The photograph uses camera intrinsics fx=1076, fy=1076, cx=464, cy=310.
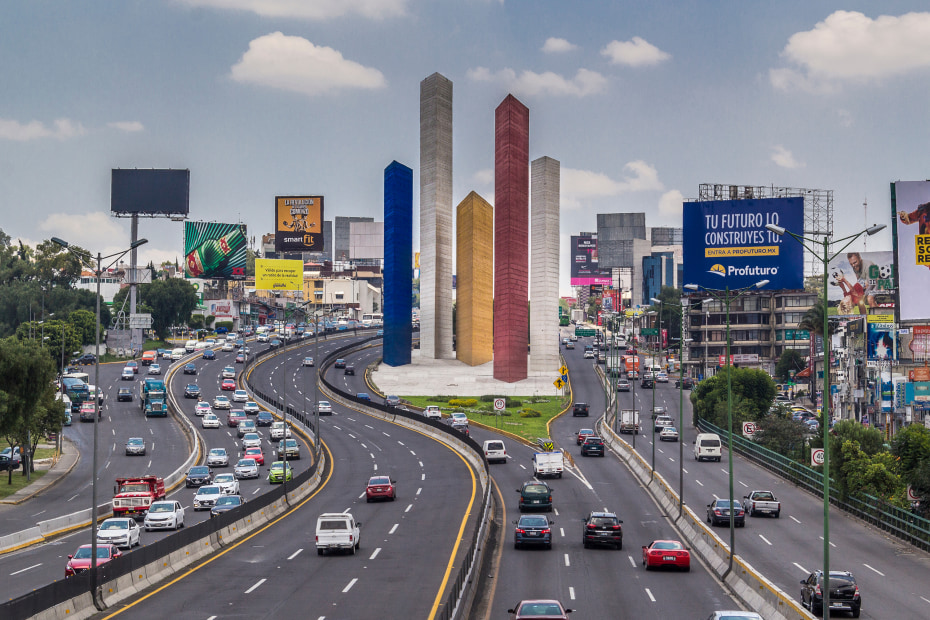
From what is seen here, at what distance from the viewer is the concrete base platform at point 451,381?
123 metres

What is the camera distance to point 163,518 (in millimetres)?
48531

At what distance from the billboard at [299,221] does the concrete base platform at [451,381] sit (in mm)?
53065

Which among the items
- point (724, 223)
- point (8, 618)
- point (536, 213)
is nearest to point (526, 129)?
point (536, 213)

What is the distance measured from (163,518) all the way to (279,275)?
13058cm

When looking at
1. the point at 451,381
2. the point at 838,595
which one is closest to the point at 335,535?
the point at 838,595

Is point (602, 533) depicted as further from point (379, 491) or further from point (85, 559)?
point (85, 559)

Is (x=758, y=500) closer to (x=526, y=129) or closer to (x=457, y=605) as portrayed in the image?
(x=457, y=605)

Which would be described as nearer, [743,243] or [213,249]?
[743,243]

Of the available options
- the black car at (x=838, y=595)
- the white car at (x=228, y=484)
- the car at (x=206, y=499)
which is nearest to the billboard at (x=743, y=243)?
the white car at (x=228, y=484)

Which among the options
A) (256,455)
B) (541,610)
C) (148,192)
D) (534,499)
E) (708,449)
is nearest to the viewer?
(541,610)

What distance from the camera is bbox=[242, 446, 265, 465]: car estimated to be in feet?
252

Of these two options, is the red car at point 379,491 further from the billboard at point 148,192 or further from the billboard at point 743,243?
the billboard at point 148,192

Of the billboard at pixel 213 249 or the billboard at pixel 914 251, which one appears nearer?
the billboard at pixel 914 251

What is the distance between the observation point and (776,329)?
16788 cm
